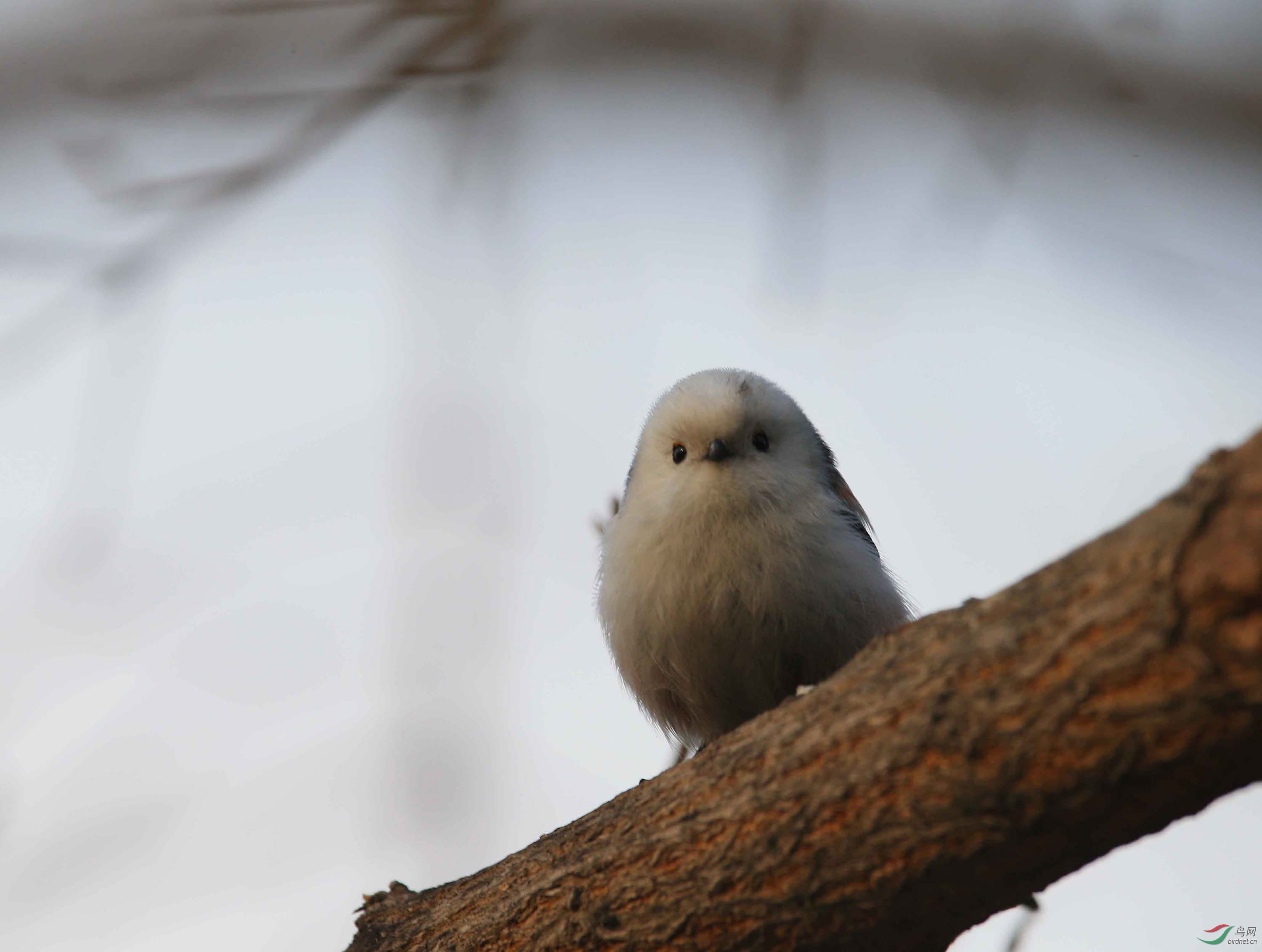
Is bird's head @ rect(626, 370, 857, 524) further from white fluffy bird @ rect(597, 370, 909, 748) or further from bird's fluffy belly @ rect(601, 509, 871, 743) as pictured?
bird's fluffy belly @ rect(601, 509, 871, 743)

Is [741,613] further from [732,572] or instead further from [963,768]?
[963,768]

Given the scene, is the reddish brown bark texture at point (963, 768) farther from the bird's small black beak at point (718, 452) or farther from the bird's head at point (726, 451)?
the bird's small black beak at point (718, 452)

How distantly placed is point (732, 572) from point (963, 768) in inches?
66.8

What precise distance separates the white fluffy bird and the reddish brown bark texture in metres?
0.95

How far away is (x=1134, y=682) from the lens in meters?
2.04

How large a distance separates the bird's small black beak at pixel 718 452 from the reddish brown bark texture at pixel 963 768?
139cm

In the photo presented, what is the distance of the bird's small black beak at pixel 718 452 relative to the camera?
4.12 metres

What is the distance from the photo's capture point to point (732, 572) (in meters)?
3.91

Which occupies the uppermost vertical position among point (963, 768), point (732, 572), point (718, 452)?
point (718, 452)

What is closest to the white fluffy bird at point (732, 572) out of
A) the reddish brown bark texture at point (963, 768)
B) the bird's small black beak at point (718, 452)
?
the bird's small black beak at point (718, 452)

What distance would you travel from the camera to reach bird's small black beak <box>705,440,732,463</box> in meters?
4.12

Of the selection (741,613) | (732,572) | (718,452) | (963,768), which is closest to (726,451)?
(718,452)

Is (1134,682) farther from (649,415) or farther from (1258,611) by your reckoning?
(649,415)


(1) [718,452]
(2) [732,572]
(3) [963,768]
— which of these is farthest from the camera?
(1) [718,452]
